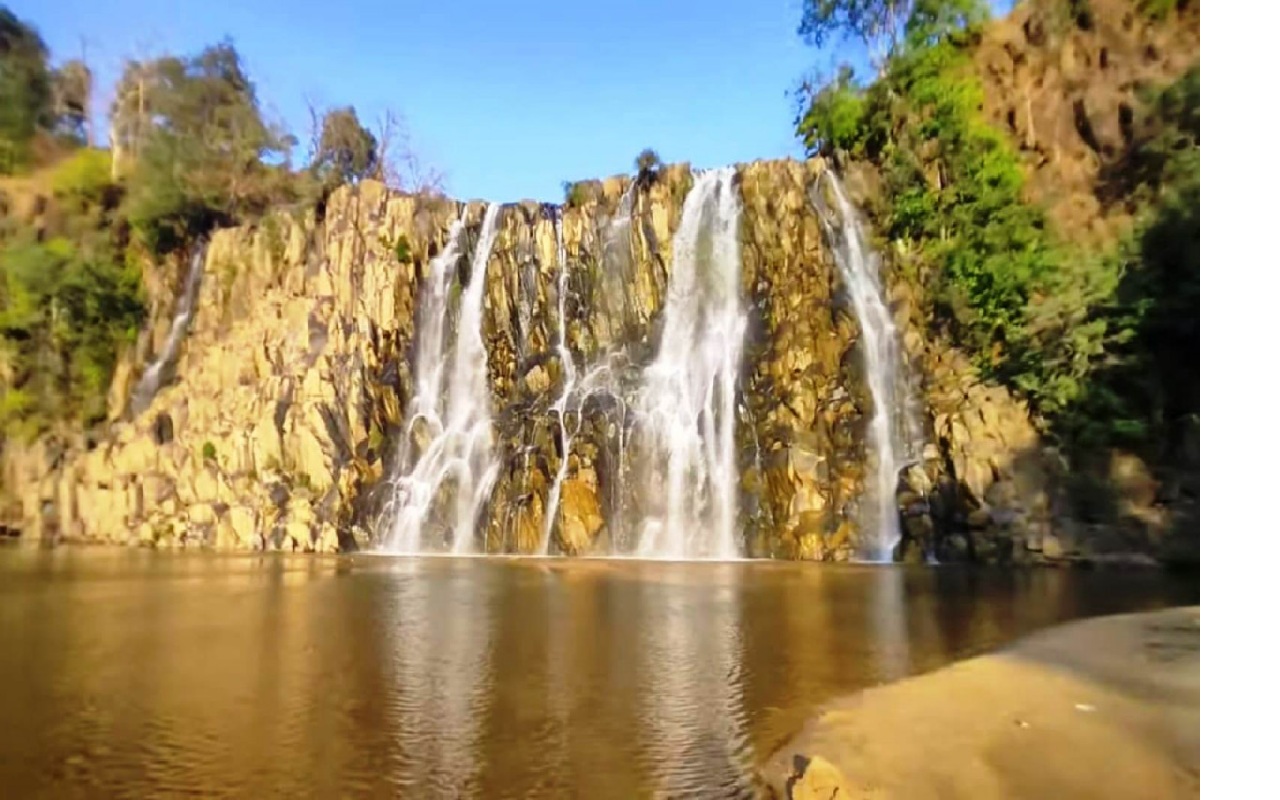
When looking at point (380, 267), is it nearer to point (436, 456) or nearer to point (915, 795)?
point (436, 456)

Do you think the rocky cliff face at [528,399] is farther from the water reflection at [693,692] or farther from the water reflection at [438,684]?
the water reflection at [438,684]

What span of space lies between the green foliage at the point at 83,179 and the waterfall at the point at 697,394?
17.4 metres

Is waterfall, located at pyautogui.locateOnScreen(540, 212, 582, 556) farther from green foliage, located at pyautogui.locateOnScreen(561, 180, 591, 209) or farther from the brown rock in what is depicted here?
the brown rock

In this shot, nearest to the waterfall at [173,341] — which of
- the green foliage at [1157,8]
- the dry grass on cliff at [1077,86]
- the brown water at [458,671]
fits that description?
A: the brown water at [458,671]

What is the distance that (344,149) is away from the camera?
3025 cm

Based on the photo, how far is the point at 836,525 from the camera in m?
16.6

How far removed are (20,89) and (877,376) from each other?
91.3 feet

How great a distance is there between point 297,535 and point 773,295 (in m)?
10.6

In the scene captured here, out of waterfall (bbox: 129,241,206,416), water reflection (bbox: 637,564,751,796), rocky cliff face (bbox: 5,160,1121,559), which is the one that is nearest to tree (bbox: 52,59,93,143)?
waterfall (bbox: 129,241,206,416)

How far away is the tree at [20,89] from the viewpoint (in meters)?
28.6

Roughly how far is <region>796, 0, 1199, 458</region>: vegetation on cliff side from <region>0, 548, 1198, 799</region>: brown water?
3520 millimetres

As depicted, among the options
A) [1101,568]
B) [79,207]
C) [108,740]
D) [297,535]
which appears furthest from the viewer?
[79,207]

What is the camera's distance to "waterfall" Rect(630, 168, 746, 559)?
57.8 ft

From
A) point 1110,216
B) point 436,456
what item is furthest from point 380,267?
point 1110,216
